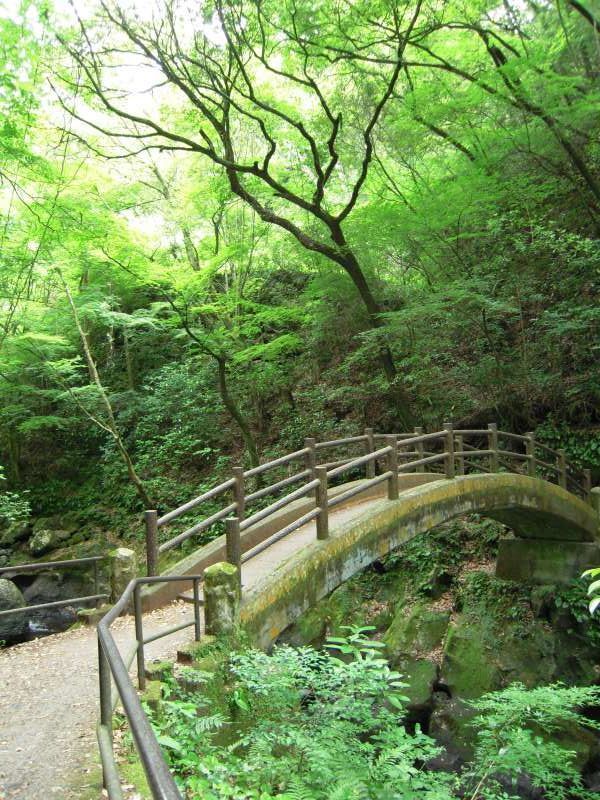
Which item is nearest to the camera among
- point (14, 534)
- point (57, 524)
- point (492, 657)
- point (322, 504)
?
point (322, 504)

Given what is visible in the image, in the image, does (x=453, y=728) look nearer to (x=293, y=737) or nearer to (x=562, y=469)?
(x=562, y=469)

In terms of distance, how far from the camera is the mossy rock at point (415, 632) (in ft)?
33.2

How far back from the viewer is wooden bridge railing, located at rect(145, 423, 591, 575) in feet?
17.9

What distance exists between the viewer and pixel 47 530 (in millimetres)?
18375

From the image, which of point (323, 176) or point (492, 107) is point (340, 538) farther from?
point (492, 107)

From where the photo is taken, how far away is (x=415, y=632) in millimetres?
10477

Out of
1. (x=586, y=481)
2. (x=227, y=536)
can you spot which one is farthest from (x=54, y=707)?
(x=586, y=481)

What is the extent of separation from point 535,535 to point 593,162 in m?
8.46

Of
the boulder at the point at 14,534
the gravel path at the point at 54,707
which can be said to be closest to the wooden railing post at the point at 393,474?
the gravel path at the point at 54,707

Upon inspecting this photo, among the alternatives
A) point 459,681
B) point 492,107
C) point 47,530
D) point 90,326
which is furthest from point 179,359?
point 459,681

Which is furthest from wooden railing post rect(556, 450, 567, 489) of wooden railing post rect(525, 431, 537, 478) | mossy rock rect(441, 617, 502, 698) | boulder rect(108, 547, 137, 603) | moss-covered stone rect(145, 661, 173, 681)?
moss-covered stone rect(145, 661, 173, 681)

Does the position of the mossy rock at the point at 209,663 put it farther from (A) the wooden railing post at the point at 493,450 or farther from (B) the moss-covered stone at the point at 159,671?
(A) the wooden railing post at the point at 493,450

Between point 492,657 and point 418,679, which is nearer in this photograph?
point 418,679

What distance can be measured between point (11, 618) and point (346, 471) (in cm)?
1028
